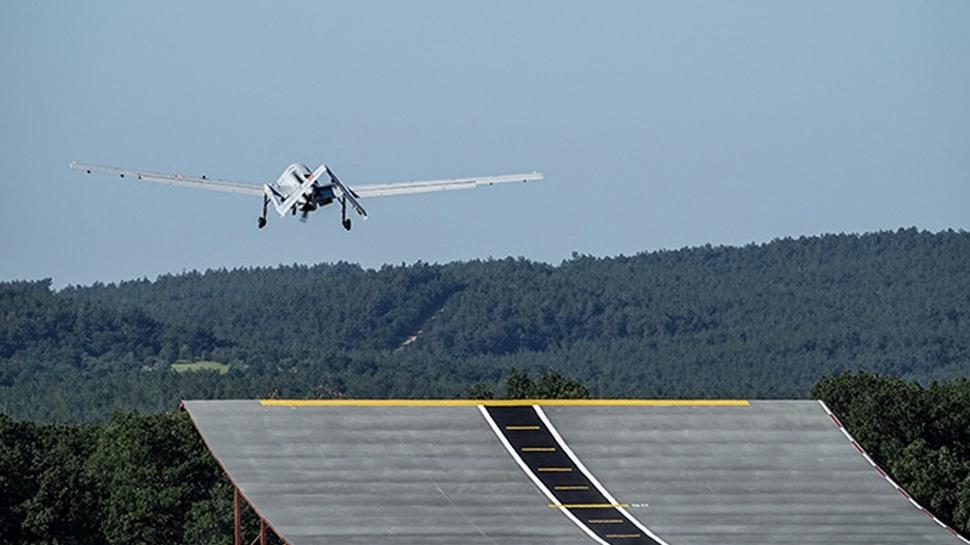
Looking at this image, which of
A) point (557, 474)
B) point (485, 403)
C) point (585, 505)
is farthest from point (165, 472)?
point (585, 505)

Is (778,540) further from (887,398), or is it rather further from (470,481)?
(887,398)

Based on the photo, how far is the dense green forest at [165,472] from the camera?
133m

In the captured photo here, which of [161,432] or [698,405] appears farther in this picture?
[161,432]

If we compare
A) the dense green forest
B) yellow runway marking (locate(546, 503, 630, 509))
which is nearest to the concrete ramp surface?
yellow runway marking (locate(546, 503, 630, 509))

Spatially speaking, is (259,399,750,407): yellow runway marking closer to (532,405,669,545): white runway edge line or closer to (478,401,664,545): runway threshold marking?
(478,401,664,545): runway threshold marking

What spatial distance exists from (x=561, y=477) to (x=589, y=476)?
130 centimetres

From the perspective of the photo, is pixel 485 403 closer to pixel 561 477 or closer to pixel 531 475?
pixel 531 475

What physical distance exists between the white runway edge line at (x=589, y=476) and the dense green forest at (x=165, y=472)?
26118mm

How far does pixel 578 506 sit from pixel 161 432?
1763 inches

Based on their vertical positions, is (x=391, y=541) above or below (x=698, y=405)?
below

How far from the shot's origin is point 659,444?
114m

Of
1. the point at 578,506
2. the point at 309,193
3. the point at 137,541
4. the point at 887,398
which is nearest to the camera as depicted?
the point at 309,193

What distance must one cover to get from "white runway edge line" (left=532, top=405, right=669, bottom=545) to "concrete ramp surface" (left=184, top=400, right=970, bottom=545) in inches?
3.3

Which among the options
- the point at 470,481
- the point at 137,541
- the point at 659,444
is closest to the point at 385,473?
the point at 470,481
